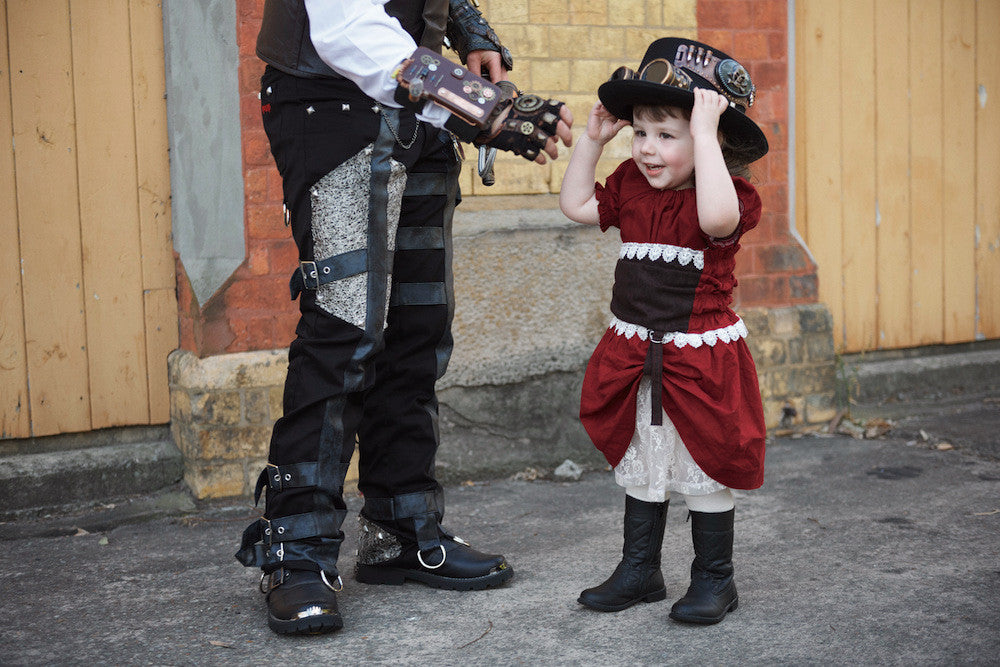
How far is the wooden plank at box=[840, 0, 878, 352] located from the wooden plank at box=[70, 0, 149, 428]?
3.22 meters

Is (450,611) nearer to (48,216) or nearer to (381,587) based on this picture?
(381,587)

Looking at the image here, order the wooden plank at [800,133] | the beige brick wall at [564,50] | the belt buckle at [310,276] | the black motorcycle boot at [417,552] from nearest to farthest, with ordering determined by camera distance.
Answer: the belt buckle at [310,276], the black motorcycle boot at [417,552], the beige brick wall at [564,50], the wooden plank at [800,133]

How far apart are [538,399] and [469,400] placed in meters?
0.29

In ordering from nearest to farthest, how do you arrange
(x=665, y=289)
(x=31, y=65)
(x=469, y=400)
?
(x=665, y=289), (x=31, y=65), (x=469, y=400)

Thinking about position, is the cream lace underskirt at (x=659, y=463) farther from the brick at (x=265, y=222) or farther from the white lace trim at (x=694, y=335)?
the brick at (x=265, y=222)

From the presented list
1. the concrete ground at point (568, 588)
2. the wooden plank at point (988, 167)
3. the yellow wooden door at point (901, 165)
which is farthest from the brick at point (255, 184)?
the wooden plank at point (988, 167)

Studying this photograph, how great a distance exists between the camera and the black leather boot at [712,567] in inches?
103

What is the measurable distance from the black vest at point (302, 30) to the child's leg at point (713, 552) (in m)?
1.39

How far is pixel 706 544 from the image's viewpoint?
104 inches

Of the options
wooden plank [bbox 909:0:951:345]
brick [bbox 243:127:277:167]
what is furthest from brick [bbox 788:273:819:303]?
brick [bbox 243:127:277:167]

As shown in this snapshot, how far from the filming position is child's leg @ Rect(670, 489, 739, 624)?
2619 millimetres

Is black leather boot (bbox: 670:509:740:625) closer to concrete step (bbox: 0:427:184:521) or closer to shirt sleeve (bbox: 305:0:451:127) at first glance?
shirt sleeve (bbox: 305:0:451:127)

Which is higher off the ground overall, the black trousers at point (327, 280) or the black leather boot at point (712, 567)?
the black trousers at point (327, 280)

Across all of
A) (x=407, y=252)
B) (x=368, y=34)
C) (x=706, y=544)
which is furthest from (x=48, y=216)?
(x=706, y=544)
